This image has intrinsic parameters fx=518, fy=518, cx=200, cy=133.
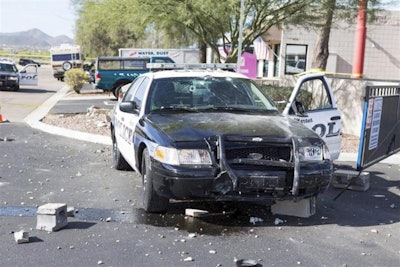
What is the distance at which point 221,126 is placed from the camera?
5508 millimetres

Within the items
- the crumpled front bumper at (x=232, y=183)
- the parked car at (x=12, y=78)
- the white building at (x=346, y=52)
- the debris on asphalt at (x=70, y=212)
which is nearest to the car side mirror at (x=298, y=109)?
the crumpled front bumper at (x=232, y=183)

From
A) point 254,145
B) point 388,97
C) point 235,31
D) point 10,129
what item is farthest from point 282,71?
point 254,145

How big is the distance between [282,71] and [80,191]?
29.1 meters

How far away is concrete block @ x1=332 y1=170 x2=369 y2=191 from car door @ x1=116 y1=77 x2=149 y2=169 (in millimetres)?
2916

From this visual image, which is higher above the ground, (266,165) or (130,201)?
(266,165)

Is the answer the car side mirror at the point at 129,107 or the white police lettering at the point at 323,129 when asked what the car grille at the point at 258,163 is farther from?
the white police lettering at the point at 323,129

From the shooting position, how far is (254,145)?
522 centimetres

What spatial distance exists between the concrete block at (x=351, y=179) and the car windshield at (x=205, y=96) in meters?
1.52

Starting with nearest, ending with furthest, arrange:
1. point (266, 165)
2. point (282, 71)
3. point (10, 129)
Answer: point (266, 165)
point (10, 129)
point (282, 71)

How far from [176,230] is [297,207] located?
4.80ft

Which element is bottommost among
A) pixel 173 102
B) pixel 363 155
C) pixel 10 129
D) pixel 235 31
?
pixel 10 129

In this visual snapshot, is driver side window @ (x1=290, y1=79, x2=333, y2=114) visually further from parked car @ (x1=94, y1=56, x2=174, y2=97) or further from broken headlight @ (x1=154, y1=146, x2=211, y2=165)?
parked car @ (x1=94, y1=56, x2=174, y2=97)

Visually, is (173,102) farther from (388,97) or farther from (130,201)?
(388,97)

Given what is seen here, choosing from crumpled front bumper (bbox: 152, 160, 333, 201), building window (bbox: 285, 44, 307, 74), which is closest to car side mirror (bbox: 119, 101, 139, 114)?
crumpled front bumper (bbox: 152, 160, 333, 201)
